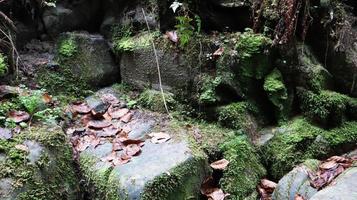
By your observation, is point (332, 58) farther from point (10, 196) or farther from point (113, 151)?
point (10, 196)

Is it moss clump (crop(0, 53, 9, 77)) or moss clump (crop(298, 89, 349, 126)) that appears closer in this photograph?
moss clump (crop(0, 53, 9, 77))

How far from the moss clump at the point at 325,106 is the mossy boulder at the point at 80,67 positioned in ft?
8.88

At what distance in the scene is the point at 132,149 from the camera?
4539mm

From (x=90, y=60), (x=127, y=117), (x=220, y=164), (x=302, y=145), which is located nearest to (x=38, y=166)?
(x=127, y=117)

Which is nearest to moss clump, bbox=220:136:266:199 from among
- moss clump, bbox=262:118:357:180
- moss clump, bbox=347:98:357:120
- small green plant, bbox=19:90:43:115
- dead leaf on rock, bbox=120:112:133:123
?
moss clump, bbox=262:118:357:180

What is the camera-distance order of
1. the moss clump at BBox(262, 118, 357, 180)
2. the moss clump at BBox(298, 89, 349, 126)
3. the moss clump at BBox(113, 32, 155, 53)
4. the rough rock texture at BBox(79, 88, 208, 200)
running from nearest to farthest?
1. the rough rock texture at BBox(79, 88, 208, 200)
2. the moss clump at BBox(262, 118, 357, 180)
3. the moss clump at BBox(298, 89, 349, 126)
4. the moss clump at BBox(113, 32, 155, 53)

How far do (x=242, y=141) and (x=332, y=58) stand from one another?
1.68 meters

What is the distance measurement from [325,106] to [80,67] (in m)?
3.33

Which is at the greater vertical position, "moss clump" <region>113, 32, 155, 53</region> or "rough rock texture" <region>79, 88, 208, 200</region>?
"moss clump" <region>113, 32, 155, 53</region>

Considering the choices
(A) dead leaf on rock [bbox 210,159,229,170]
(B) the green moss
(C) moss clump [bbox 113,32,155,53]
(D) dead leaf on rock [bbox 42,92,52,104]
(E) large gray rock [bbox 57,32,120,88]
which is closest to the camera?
(B) the green moss

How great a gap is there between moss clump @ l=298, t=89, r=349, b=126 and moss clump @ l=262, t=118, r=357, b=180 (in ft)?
0.39

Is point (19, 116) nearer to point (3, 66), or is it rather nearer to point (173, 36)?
point (3, 66)

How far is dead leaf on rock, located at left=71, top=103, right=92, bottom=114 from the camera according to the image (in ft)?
17.3

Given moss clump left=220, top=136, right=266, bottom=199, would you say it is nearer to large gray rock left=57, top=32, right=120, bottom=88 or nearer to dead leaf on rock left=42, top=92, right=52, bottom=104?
large gray rock left=57, top=32, right=120, bottom=88
